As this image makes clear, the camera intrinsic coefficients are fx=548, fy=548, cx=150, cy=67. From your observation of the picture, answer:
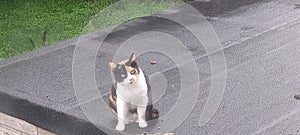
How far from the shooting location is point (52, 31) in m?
7.02

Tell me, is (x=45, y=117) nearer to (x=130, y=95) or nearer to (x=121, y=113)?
(x=121, y=113)

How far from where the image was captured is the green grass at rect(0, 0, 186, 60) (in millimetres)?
6684

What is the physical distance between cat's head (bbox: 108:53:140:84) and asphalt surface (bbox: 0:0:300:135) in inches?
20.0

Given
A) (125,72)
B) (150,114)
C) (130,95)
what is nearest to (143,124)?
(150,114)

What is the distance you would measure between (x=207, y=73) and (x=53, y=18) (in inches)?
137

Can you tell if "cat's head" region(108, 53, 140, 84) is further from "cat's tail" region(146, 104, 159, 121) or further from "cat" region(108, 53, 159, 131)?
"cat's tail" region(146, 104, 159, 121)

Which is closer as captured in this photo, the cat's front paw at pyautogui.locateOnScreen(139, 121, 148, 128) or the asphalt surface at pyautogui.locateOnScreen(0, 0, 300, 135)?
the cat's front paw at pyautogui.locateOnScreen(139, 121, 148, 128)

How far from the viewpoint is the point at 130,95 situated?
10.9 feet

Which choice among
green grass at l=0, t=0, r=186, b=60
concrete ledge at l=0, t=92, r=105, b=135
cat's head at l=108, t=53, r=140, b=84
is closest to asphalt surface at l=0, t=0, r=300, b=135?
concrete ledge at l=0, t=92, r=105, b=135

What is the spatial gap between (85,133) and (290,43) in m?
2.74

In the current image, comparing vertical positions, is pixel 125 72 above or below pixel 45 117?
below

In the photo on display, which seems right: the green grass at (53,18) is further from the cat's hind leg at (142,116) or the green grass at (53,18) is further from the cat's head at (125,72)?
the cat's head at (125,72)

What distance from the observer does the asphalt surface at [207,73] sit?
396cm

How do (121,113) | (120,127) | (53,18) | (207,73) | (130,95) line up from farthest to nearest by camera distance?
(53,18) → (207,73) → (120,127) → (121,113) → (130,95)
